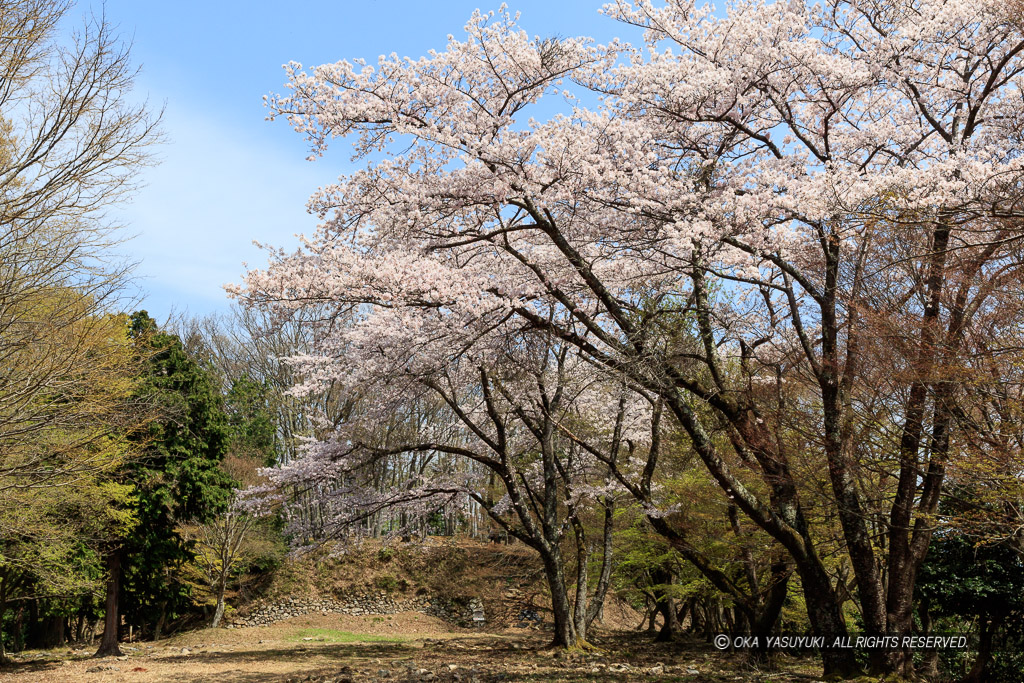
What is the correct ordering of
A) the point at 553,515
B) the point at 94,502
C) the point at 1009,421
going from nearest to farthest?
the point at 1009,421 < the point at 553,515 < the point at 94,502

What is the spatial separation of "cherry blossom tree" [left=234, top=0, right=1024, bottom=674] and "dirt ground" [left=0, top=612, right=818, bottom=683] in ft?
9.93

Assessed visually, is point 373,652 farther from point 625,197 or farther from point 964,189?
point 964,189

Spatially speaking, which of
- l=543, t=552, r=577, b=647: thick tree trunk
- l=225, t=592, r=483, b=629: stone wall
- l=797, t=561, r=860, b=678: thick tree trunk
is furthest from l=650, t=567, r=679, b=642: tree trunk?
l=797, t=561, r=860, b=678: thick tree trunk

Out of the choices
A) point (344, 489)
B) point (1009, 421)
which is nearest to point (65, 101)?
point (344, 489)

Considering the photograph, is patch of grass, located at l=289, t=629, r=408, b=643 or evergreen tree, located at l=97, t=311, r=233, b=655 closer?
evergreen tree, located at l=97, t=311, r=233, b=655

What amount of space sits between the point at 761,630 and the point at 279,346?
21.5 m

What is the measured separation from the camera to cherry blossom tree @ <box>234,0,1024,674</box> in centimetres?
771

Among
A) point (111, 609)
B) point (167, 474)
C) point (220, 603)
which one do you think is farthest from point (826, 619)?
point (220, 603)

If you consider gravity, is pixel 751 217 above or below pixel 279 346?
below

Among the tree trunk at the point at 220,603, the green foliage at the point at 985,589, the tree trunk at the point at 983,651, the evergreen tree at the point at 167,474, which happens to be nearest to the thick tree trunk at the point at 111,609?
the evergreen tree at the point at 167,474

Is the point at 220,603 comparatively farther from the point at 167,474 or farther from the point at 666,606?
the point at 666,606

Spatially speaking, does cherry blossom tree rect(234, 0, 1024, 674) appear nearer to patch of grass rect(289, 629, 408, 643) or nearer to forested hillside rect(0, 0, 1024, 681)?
forested hillside rect(0, 0, 1024, 681)

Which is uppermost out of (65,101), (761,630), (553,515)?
(65,101)

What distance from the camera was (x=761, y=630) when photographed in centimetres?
1086
